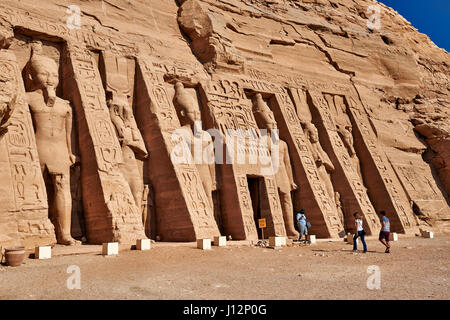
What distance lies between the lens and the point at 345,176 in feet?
46.9

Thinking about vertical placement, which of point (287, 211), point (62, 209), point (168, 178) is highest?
Answer: point (168, 178)

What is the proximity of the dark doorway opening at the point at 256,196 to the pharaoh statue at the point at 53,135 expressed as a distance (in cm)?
560

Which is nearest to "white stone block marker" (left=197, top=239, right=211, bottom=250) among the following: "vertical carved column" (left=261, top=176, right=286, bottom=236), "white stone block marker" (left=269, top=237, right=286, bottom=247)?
"white stone block marker" (left=269, top=237, right=286, bottom=247)

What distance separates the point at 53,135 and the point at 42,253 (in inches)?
126

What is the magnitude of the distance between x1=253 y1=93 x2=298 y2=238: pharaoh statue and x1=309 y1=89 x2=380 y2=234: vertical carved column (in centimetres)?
228

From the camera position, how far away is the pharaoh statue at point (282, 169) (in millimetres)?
12664

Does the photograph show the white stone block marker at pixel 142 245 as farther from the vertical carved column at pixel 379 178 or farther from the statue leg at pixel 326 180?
the vertical carved column at pixel 379 178

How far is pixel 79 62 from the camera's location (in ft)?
33.2

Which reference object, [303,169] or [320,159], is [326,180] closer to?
[320,159]

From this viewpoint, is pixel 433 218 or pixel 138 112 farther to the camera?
pixel 433 218

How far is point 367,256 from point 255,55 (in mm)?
9929

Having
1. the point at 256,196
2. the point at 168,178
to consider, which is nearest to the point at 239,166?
the point at 256,196
